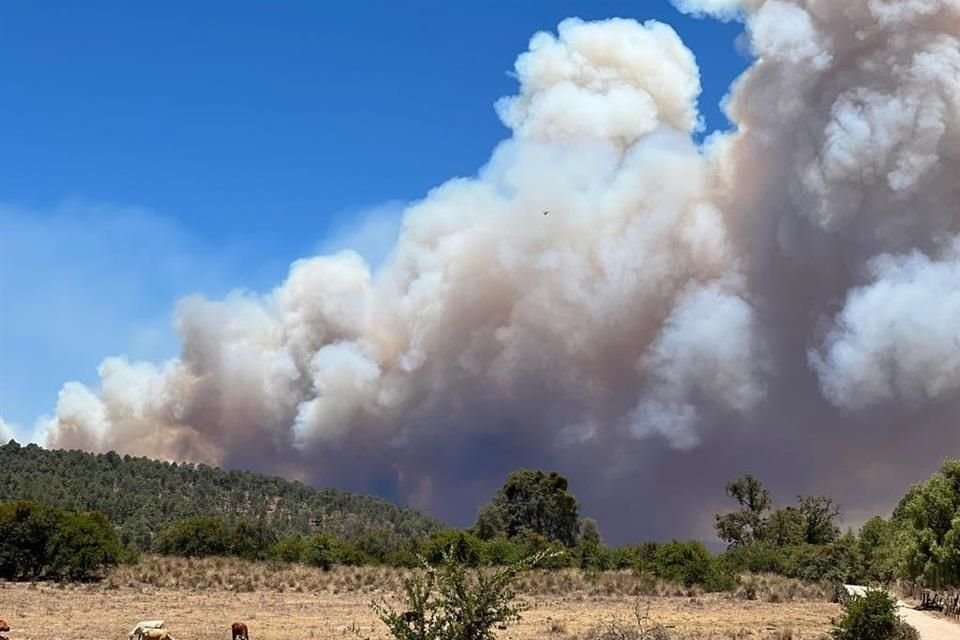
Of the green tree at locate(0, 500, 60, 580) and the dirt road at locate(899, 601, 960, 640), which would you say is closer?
the dirt road at locate(899, 601, 960, 640)

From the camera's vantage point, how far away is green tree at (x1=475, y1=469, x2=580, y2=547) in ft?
334

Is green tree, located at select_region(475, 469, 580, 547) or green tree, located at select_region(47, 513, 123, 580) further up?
green tree, located at select_region(475, 469, 580, 547)

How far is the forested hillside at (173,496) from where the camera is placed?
358 ft

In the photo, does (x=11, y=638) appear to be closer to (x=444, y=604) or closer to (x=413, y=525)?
(x=444, y=604)

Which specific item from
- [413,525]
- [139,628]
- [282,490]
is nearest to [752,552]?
[139,628]

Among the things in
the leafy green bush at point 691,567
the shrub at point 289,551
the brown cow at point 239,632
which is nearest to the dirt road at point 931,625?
the leafy green bush at point 691,567

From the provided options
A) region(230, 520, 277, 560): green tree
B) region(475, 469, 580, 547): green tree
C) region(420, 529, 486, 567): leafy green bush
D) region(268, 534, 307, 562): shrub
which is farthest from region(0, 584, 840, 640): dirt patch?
region(475, 469, 580, 547): green tree

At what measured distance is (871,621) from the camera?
26203 millimetres

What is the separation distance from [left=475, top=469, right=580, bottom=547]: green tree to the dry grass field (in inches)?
1619

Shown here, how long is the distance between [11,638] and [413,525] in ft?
400

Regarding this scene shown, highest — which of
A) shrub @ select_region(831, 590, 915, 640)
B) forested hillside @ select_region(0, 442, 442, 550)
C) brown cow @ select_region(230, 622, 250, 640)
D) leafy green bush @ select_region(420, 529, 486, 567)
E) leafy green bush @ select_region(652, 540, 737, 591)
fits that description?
forested hillside @ select_region(0, 442, 442, 550)

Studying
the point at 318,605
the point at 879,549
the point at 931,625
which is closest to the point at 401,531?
the point at 879,549

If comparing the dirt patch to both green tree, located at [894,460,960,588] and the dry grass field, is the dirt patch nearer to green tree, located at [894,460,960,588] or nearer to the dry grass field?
the dry grass field

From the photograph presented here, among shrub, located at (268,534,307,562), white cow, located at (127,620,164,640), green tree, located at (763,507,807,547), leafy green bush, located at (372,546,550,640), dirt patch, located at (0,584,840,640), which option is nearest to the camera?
leafy green bush, located at (372,546,550,640)
